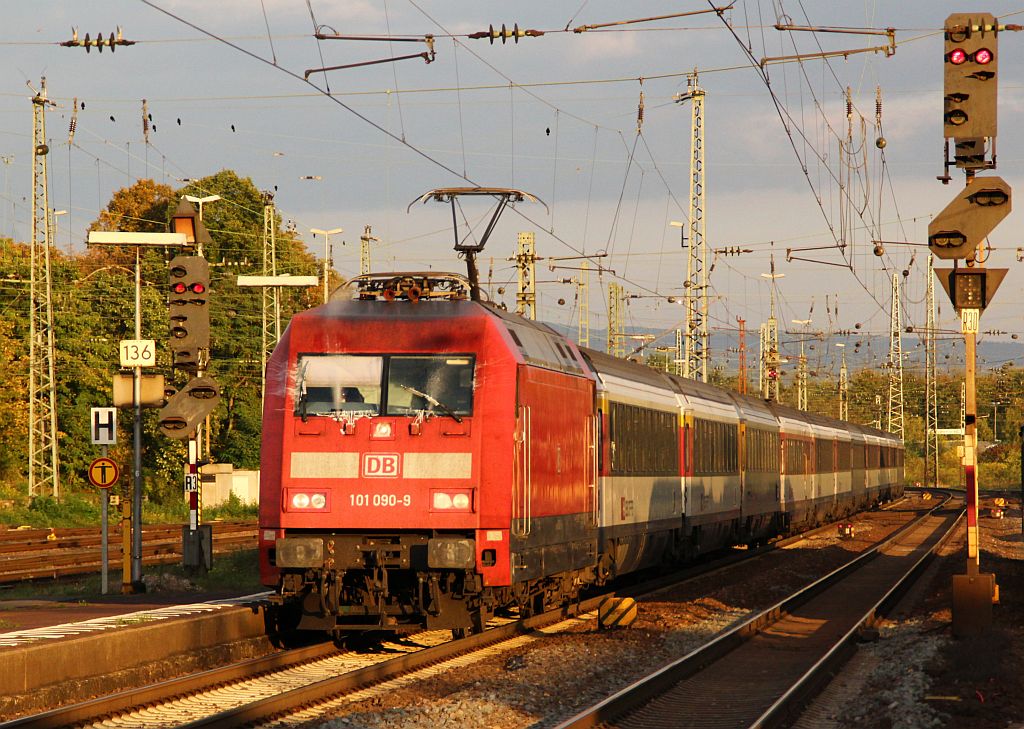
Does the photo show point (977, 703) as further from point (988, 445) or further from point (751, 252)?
point (988, 445)

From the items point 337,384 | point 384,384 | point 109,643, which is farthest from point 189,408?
point 109,643

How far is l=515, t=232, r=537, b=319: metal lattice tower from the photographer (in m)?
42.5

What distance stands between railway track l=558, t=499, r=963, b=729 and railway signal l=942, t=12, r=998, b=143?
5.59 meters

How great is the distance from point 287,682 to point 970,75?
360 inches

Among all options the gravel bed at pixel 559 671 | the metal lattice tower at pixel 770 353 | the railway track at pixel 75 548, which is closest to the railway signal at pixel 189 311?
the railway track at pixel 75 548

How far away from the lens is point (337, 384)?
14469mm

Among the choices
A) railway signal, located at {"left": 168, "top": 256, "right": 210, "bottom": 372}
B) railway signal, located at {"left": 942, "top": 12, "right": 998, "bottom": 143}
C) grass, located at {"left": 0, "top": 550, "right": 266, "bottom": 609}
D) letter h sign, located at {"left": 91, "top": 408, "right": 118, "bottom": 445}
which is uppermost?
railway signal, located at {"left": 942, "top": 12, "right": 998, "bottom": 143}

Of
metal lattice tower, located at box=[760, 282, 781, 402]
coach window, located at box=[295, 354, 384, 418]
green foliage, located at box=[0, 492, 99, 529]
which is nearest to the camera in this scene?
coach window, located at box=[295, 354, 384, 418]

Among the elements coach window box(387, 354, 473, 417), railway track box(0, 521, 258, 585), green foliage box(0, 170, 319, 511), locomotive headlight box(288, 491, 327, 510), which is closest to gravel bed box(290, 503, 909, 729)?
locomotive headlight box(288, 491, 327, 510)

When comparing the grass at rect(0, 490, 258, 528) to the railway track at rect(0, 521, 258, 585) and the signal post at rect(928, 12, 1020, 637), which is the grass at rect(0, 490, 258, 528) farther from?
the signal post at rect(928, 12, 1020, 637)

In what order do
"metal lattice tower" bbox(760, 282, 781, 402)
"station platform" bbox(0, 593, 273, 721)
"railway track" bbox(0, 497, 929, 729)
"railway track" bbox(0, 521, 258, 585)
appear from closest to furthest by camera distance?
1. "railway track" bbox(0, 497, 929, 729)
2. "station platform" bbox(0, 593, 273, 721)
3. "railway track" bbox(0, 521, 258, 585)
4. "metal lattice tower" bbox(760, 282, 781, 402)

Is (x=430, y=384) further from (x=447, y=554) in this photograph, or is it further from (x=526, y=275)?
(x=526, y=275)

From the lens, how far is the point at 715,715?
37.7ft

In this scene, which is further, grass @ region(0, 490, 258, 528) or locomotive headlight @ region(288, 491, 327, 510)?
grass @ region(0, 490, 258, 528)
